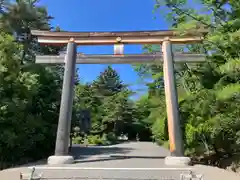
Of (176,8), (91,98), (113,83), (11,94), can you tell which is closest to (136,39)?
(176,8)

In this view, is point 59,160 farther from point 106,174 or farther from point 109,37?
point 109,37

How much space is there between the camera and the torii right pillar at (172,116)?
9.88 metres

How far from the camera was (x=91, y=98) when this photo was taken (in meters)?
36.8

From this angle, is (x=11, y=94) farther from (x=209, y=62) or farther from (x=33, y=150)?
(x=209, y=62)

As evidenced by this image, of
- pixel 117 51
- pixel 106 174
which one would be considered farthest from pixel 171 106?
pixel 106 174

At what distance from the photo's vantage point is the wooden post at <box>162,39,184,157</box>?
1024 centimetres

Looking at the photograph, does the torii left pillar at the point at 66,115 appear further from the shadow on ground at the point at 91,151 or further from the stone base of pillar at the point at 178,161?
the stone base of pillar at the point at 178,161

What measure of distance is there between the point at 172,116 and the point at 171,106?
421 mm

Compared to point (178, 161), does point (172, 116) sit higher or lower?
higher

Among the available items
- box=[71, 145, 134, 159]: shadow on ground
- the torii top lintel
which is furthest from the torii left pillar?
box=[71, 145, 134, 159]: shadow on ground

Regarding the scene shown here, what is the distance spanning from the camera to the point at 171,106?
1080 centimetres

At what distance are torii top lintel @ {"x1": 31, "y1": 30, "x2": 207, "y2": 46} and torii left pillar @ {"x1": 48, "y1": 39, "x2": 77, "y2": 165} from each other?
42cm

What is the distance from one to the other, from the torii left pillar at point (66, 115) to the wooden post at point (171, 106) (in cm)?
389

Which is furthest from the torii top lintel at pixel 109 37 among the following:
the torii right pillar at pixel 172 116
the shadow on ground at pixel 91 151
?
the shadow on ground at pixel 91 151
